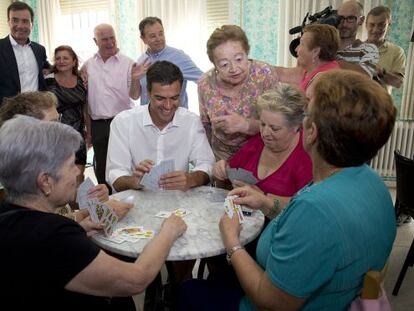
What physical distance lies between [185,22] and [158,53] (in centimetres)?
128

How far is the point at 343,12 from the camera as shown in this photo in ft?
10.1

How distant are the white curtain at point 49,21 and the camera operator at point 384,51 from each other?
4357 millimetres

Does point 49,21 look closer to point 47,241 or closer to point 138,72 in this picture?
point 138,72

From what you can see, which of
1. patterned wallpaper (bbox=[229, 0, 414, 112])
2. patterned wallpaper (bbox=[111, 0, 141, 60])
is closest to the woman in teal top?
patterned wallpaper (bbox=[229, 0, 414, 112])

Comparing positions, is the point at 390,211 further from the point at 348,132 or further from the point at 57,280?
the point at 57,280

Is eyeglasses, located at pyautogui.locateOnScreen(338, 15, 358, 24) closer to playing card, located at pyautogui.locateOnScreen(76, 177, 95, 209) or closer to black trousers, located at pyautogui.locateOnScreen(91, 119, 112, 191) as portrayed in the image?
black trousers, located at pyautogui.locateOnScreen(91, 119, 112, 191)

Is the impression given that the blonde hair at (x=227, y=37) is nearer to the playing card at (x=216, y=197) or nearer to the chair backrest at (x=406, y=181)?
the playing card at (x=216, y=197)

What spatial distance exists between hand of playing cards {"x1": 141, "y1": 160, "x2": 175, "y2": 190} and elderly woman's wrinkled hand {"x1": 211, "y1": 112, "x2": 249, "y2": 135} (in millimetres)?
454

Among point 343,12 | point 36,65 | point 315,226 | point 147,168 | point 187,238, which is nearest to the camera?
point 315,226

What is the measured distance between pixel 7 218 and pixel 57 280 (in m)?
0.22

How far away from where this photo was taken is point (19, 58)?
3.52 m

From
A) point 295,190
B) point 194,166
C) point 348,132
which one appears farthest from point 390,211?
point 194,166

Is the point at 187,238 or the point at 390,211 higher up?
the point at 390,211

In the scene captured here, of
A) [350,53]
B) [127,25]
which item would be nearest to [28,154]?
[350,53]
